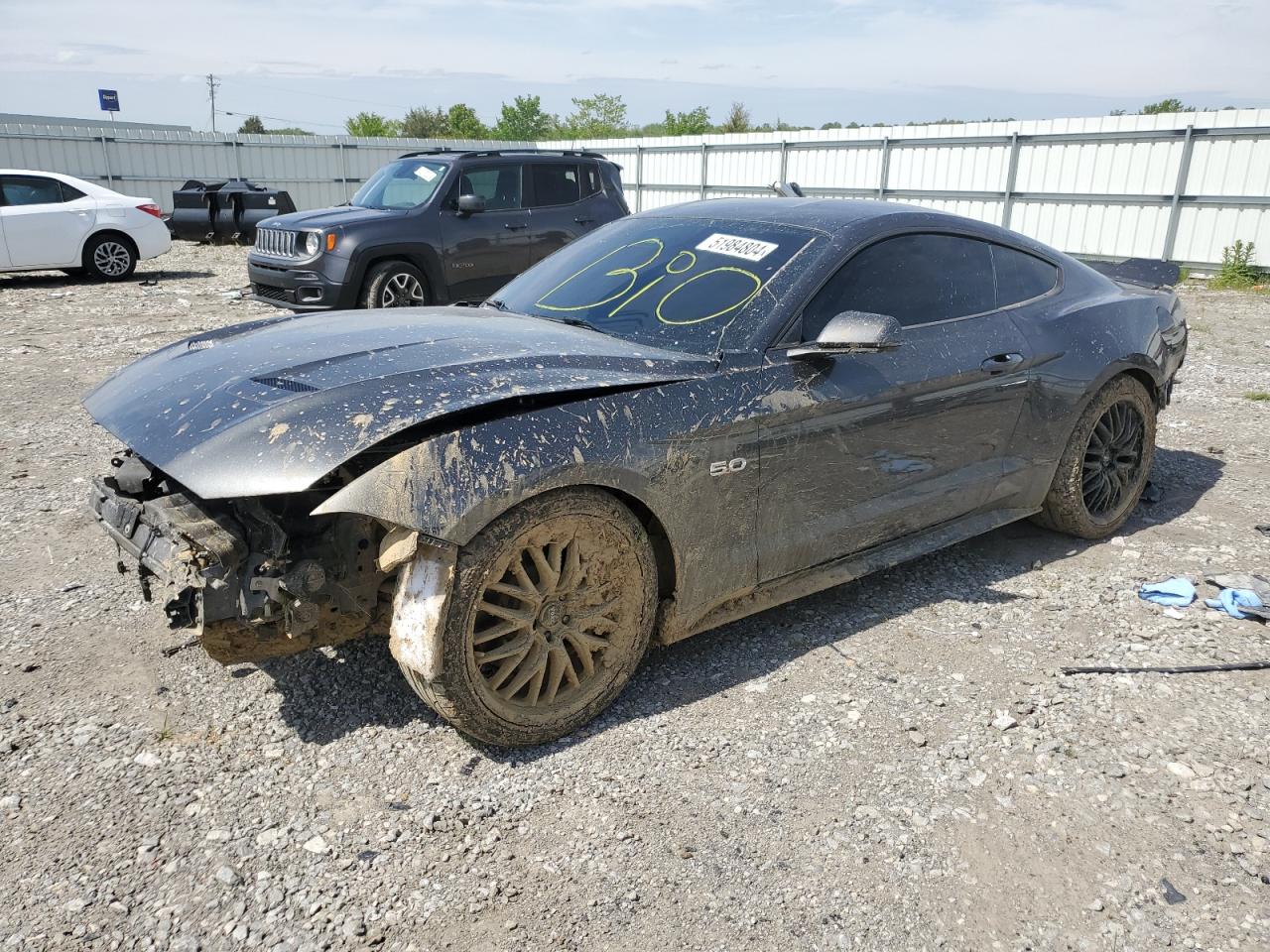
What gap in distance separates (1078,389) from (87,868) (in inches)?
170

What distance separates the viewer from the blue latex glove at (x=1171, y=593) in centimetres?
429

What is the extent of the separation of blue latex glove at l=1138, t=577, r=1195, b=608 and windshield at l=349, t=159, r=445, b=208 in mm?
8230

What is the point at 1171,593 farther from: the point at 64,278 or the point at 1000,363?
the point at 64,278

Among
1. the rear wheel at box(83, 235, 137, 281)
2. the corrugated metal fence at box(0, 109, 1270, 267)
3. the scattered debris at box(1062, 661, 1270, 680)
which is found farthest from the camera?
the corrugated metal fence at box(0, 109, 1270, 267)

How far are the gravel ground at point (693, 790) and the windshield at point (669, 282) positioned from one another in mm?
1261

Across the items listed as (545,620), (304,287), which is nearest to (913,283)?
(545,620)

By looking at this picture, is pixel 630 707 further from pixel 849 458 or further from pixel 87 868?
pixel 87 868

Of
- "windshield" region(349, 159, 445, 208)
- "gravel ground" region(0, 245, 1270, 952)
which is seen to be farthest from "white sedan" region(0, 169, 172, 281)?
"gravel ground" region(0, 245, 1270, 952)

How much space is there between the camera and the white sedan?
44.8 feet

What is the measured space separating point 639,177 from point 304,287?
16565 mm

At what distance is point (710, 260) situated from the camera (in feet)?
12.7

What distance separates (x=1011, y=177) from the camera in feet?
59.9

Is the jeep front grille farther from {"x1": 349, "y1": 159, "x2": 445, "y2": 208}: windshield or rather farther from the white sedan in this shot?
the white sedan

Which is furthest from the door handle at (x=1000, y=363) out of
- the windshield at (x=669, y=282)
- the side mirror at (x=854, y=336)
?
the windshield at (x=669, y=282)
